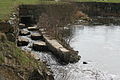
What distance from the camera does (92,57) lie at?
26453mm

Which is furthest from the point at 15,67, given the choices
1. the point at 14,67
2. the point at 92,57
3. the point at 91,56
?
the point at 91,56

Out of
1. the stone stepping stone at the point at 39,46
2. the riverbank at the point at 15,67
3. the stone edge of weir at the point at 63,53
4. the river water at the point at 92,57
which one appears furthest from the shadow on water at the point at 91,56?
the riverbank at the point at 15,67

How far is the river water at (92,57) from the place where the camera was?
21.0 m

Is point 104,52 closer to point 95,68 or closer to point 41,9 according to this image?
point 95,68

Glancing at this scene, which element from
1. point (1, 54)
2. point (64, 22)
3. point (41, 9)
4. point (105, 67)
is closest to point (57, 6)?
point (41, 9)

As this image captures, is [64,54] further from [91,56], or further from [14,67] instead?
[14,67]

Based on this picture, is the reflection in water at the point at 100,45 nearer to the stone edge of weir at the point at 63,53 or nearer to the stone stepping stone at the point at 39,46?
the stone edge of weir at the point at 63,53

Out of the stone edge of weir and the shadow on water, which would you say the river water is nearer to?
the shadow on water

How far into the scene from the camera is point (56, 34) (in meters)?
32.4

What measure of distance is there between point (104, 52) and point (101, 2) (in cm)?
3448

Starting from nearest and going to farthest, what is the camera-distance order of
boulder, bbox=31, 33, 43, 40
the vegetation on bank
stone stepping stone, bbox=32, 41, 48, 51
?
the vegetation on bank
stone stepping stone, bbox=32, 41, 48, 51
boulder, bbox=31, 33, 43, 40

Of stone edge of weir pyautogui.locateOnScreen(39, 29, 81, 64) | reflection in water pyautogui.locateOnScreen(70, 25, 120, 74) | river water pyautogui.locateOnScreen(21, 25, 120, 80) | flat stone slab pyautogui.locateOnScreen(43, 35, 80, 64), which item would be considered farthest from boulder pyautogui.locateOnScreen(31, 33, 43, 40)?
flat stone slab pyautogui.locateOnScreen(43, 35, 80, 64)

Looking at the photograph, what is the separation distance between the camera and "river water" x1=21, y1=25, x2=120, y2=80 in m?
21.0

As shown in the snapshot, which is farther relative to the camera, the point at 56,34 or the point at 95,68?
the point at 56,34
